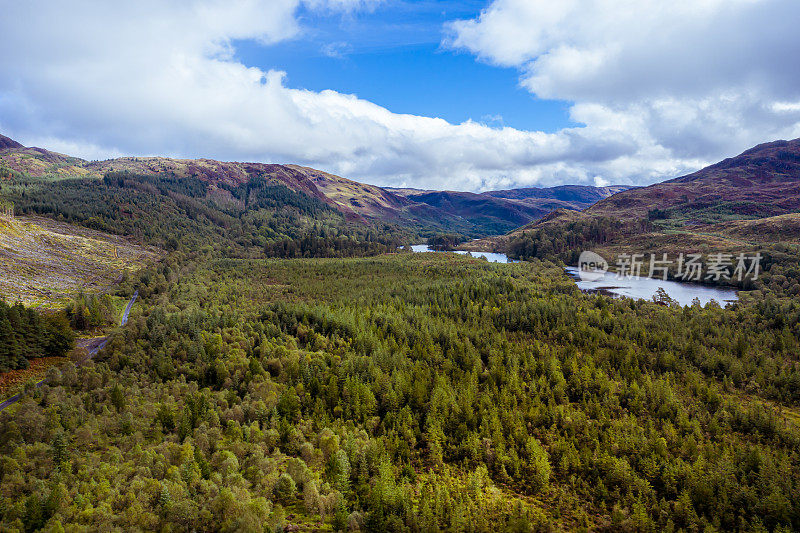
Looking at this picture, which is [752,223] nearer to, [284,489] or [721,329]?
[721,329]

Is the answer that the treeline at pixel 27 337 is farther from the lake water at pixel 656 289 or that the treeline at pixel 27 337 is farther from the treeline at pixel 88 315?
the lake water at pixel 656 289

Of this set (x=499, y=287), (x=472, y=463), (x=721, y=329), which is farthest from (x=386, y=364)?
(x=721, y=329)

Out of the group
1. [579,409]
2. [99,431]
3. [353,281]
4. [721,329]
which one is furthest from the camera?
[353,281]

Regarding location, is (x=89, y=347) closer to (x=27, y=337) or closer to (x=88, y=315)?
(x=27, y=337)

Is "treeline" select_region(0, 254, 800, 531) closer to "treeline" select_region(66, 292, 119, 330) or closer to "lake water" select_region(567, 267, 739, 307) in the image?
"treeline" select_region(66, 292, 119, 330)

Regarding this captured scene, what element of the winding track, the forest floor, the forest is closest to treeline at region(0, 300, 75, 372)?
the forest

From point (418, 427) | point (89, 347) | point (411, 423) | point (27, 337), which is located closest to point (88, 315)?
point (89, 347)

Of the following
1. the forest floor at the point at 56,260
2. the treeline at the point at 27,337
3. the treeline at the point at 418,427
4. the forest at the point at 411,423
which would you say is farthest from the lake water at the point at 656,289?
the forest floor at the point at 56,260

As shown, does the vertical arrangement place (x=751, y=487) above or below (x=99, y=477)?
above
